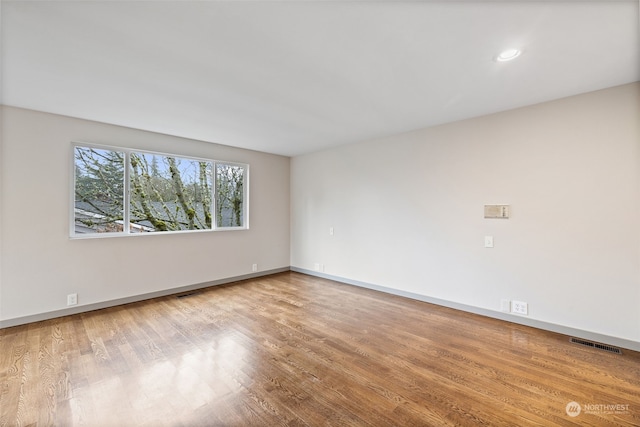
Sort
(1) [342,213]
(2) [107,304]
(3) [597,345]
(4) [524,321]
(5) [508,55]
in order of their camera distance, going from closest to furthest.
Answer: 1. (5) [508,55]
2. (3) [597,345]
3. (4) [524,321]
4. (2) [107,304]
5. (1) [342,213]

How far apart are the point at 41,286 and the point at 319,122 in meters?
3.96

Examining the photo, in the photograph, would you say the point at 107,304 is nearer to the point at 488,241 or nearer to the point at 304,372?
the point at 304,372

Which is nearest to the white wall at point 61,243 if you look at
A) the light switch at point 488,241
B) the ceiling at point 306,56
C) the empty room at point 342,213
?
the empty room at point 342,213

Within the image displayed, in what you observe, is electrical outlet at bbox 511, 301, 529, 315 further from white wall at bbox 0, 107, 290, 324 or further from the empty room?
white wall at bbox 0, 107, 290, 324

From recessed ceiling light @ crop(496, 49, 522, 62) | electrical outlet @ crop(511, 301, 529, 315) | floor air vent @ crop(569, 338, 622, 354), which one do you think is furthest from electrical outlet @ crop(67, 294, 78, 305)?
floor air vent @ crop(569, 338, 622, 354)

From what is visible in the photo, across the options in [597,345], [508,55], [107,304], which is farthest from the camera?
[107,304]

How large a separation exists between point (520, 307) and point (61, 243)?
5598 millimetres

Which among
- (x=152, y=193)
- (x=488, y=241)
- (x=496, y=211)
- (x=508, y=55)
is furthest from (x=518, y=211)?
(x=152, y=193)

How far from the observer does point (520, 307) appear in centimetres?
302

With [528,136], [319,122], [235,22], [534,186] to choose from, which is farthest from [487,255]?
[235,22]

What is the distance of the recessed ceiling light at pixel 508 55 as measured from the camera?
1977mm

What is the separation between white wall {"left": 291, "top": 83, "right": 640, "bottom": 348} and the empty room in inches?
0.8

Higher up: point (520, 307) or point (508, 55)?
point (508, 55)

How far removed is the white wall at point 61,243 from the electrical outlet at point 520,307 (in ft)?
14.5
